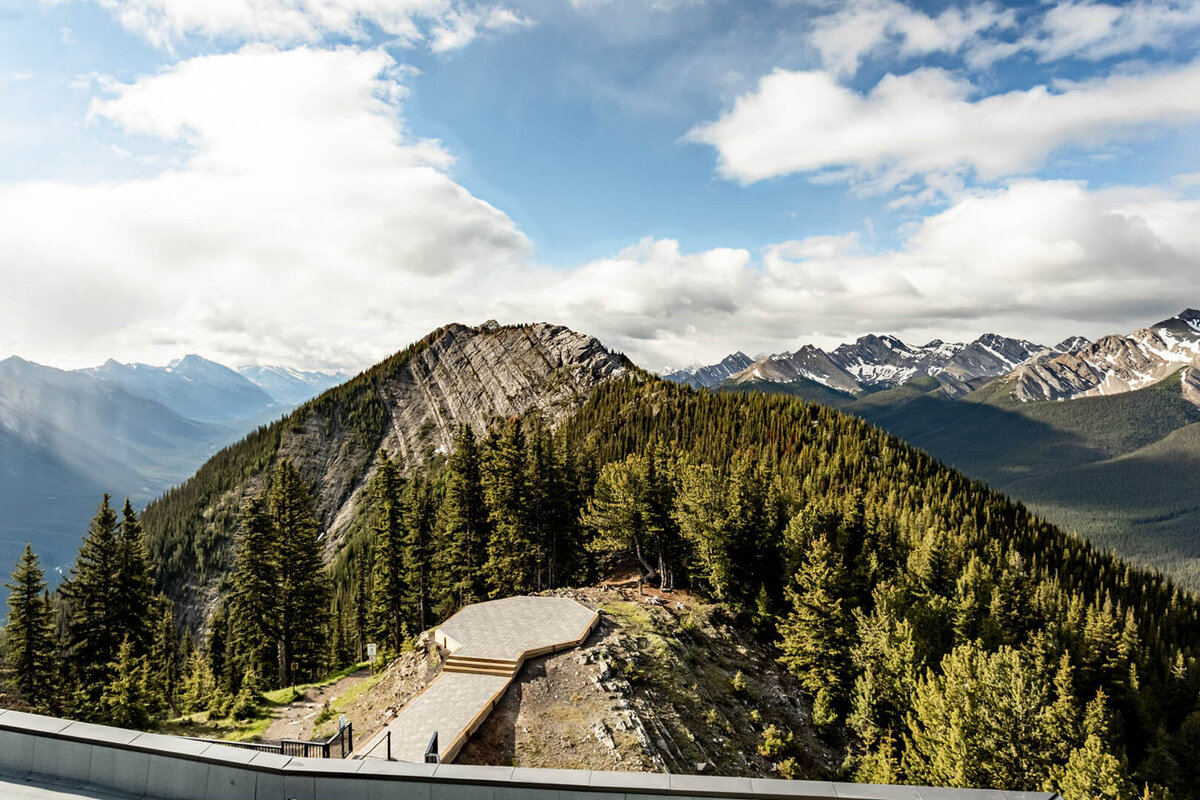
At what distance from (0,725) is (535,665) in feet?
75.4

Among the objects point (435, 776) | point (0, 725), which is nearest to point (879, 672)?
point (435, 776)

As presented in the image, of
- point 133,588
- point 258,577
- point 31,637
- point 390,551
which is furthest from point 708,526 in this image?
point 31,637

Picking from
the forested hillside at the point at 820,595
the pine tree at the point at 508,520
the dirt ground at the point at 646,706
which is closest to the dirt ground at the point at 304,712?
the forested hillside at the point at 820,595

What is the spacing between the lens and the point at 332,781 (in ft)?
32.1

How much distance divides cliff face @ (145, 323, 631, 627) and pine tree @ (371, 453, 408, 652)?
8120 cm

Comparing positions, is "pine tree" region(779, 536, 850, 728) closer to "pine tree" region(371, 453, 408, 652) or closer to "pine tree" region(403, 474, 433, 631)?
"pine tree" region(403, 474, 433, 631)

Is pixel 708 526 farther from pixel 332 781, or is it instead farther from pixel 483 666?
pixel 332 781

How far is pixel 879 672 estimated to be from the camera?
38.2 metres

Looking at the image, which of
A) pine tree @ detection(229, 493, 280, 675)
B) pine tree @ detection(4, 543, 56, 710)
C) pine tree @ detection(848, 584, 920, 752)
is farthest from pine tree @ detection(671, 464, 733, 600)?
pine tree @ detection(4, 543, 56, 710)

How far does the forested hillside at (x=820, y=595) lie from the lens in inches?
1235

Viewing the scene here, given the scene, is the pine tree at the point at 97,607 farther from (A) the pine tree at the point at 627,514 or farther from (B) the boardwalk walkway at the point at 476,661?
(A) the pine tree at the point at 627,514

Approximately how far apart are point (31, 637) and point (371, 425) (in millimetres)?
135099

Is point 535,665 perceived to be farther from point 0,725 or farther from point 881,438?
point 881,438

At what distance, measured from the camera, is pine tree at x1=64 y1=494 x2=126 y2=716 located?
38.0m
